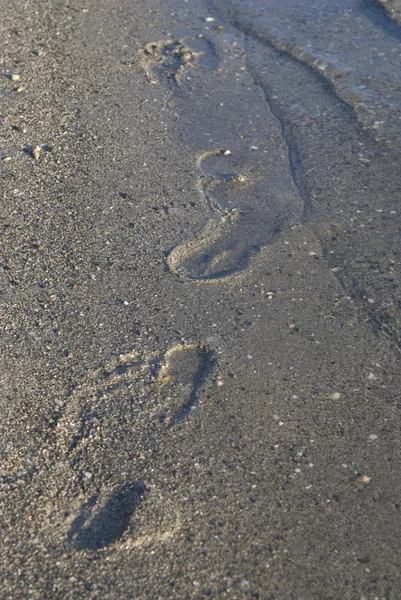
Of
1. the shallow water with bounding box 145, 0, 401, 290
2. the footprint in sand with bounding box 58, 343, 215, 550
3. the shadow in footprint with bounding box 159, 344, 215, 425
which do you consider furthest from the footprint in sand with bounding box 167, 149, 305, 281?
the footprint in sand with bounding box 58, 343, 215, 550

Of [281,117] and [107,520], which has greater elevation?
[281,117]

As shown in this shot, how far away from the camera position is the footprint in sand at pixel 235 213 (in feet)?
12.5

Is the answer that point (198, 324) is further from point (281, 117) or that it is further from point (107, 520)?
point (281, 117)

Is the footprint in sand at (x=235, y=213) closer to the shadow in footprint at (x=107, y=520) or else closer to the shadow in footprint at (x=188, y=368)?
the shadow in footprint at (x=188, y=368)

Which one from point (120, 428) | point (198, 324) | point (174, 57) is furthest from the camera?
point (174, 57)

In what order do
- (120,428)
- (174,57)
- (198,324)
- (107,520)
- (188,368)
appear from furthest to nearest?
(174,57), (198,324), (188,368), (120,428), (107,520)

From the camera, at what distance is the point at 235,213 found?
4188 mm

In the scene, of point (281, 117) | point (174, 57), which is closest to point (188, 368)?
point (281, 117)

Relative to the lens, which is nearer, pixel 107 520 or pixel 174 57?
pixel 107 520

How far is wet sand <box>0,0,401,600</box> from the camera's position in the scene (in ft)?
8.07

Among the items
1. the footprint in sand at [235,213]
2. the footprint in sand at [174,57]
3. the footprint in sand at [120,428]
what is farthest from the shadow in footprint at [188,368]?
the footprint in sand at [174,57]

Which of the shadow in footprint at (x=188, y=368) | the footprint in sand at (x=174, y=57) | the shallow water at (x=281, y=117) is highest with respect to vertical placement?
the shallow water at (x=281, y=117)

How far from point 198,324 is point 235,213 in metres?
1.04

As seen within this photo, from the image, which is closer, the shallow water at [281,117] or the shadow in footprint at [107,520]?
the shadow in footprint at [107,520]
